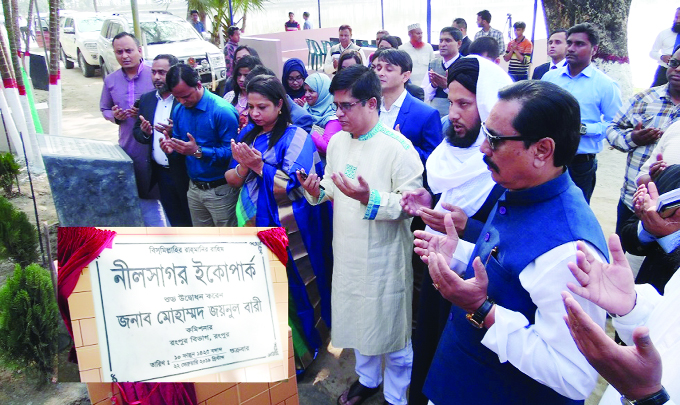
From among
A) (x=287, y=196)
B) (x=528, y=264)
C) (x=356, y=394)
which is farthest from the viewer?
(x=287, y=196)

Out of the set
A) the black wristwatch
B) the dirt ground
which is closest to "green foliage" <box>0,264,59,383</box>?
the dirt ground

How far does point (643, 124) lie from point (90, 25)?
15.9m

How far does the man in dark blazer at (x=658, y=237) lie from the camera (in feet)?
6.21

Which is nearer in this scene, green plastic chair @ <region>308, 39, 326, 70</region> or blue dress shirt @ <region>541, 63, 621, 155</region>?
blue dress shirt @ <region>541, 63, 621, 155</region>

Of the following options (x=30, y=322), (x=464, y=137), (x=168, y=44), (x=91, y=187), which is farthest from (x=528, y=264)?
(x=168, y=44)

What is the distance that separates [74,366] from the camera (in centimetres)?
221

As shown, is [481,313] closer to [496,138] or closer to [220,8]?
[496,138]

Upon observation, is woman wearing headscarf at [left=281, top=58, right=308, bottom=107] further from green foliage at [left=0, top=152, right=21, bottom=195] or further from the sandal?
green foliage at [left=0, top=152, right=21, bottom=195]

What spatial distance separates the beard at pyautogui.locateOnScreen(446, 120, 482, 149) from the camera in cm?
206

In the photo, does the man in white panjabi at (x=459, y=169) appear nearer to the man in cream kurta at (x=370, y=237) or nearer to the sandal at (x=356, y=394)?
the man in cream kurta at (x=370, y=237)

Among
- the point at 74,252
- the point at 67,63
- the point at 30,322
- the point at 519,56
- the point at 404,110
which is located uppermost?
the point at 67,63

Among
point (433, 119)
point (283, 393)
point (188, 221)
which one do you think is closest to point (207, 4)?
point (188, 221)

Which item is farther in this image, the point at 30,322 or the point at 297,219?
the point at 297,219

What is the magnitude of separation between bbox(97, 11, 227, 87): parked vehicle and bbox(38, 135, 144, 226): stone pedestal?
9.56 meters
